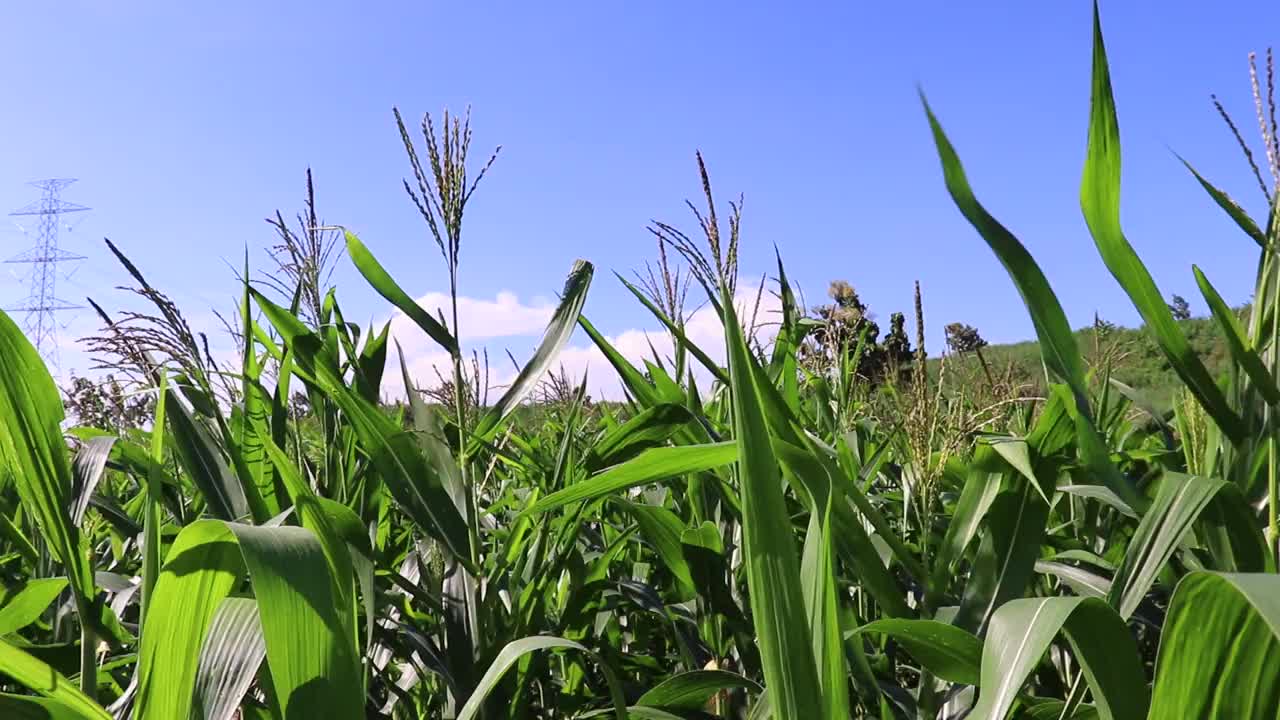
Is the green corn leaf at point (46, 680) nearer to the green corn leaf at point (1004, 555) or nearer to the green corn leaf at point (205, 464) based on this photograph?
the green corn leaf at point (205, 464)

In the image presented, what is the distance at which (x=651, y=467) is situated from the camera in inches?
38.7

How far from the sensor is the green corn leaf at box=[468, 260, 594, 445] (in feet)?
4.58

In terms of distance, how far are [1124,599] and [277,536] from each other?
74cm

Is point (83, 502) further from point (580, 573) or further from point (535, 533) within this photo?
point (580, 573)

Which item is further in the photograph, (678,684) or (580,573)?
(580,573)

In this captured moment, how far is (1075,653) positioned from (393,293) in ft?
3.28

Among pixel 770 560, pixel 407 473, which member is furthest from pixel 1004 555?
pixel 407 473

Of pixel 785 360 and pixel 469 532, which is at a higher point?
pixel 785 360

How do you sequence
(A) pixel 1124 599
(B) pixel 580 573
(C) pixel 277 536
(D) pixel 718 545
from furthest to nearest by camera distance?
(B) pixel 580 573 → (D) pixel 718 545 → (A) pixel 1124 599 → (C) pixel 277 536

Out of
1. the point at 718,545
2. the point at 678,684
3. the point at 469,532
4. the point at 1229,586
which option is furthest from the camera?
the point at 718,545

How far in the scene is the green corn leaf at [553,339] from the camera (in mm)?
1396

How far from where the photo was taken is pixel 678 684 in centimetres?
107

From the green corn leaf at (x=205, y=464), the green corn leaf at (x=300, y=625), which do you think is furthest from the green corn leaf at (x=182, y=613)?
the green corn leaf at (x=205, y=464)

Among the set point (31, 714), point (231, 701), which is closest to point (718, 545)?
point (231, 701)
